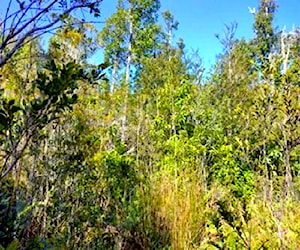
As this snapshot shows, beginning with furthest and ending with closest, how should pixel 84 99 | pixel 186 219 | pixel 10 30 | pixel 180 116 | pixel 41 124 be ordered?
pixel 180 116 < pixel 84 99 < pixel 186 219 < pixel 41 124 < pixel 10 30

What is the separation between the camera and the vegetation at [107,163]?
1370 mm

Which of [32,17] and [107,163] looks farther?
[107,163]

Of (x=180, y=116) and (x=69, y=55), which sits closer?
(x=69, y=55)

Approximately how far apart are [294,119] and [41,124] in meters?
3.56

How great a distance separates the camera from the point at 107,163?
4.91 m

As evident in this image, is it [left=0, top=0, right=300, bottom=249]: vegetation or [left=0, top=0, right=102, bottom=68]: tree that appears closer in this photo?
[left=0, top=0, right=102, bottom=68]: tree

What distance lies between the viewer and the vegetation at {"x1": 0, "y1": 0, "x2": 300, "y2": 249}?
53.9 inches

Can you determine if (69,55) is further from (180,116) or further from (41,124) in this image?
(41,124)

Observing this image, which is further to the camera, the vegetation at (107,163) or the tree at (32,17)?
the vegetation at (107,163)

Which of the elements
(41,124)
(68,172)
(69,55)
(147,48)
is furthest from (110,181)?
(147,48)

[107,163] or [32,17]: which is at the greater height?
[32,17]

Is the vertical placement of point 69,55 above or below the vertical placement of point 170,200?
above

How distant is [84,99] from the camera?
471 centimetres

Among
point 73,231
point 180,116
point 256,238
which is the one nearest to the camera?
point 256,238
